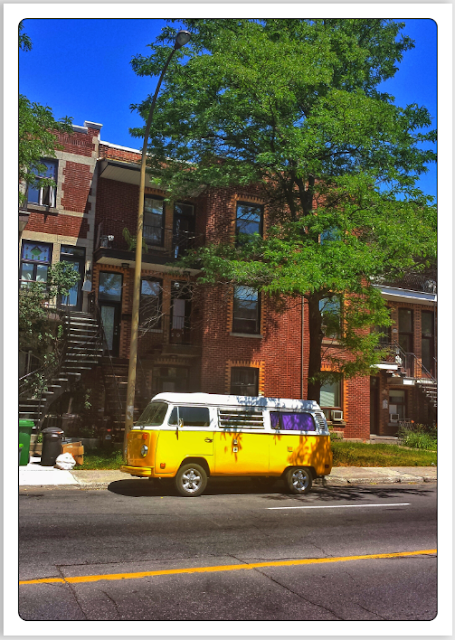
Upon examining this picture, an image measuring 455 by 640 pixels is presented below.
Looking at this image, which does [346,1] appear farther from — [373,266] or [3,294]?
[373,266]

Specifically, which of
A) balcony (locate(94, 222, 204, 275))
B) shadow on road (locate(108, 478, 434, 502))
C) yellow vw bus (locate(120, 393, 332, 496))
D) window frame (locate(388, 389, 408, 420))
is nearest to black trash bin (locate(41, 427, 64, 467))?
shadow on road (locate(108, 478, 434, 502))

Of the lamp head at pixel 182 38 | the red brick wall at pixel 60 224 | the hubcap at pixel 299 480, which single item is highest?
the lamp head at pixel 182 38

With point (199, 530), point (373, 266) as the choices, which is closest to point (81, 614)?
point (199, 530)

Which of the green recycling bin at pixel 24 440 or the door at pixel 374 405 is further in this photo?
the door at pixel 374 405

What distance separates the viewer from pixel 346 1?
4152 millimetres

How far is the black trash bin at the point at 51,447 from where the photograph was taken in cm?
1316

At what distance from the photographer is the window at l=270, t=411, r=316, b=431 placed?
11.4 metres

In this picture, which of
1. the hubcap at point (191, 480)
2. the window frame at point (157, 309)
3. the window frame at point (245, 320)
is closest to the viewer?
the hubcap at point (191, 480)

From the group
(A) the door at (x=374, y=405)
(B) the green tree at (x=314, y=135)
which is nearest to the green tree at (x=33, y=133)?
(B) the green tree at (x=314, y=135)

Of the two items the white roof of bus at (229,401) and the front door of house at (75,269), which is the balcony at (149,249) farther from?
the white roof of bus at (229,401)

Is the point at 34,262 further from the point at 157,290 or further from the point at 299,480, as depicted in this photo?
the point at 299,480

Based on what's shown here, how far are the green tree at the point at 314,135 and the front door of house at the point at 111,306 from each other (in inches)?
248

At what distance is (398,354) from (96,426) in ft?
45.9

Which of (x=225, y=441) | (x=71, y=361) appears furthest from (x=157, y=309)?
(x=225, y=441)
